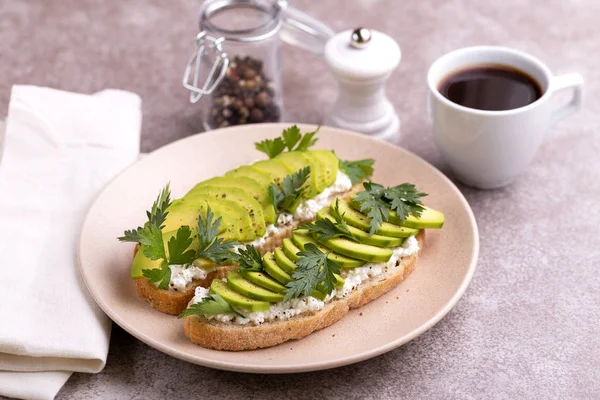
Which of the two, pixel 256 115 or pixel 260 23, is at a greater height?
pixel 260 23

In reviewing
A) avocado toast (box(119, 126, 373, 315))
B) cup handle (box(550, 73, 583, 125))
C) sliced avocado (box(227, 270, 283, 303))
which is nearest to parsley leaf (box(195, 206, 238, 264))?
avocado toast (box(119, 126, 373, 315))

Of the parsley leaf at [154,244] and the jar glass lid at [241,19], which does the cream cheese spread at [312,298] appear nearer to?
the parsley leaf at [154,244]

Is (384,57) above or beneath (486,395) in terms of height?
above

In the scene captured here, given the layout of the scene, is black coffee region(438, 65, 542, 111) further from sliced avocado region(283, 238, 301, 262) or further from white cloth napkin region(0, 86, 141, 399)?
white cloth napkin region(0, 86, 141, 399)

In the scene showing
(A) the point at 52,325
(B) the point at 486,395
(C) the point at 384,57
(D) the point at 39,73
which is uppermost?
(C) the point at 384,57

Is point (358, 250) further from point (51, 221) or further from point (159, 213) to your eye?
point (51, 221)

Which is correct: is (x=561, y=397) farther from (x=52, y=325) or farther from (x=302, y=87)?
(x=302, y=87)

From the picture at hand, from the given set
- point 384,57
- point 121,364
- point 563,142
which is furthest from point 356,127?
point 121,364

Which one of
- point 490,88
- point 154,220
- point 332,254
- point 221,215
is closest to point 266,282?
point 332,254
